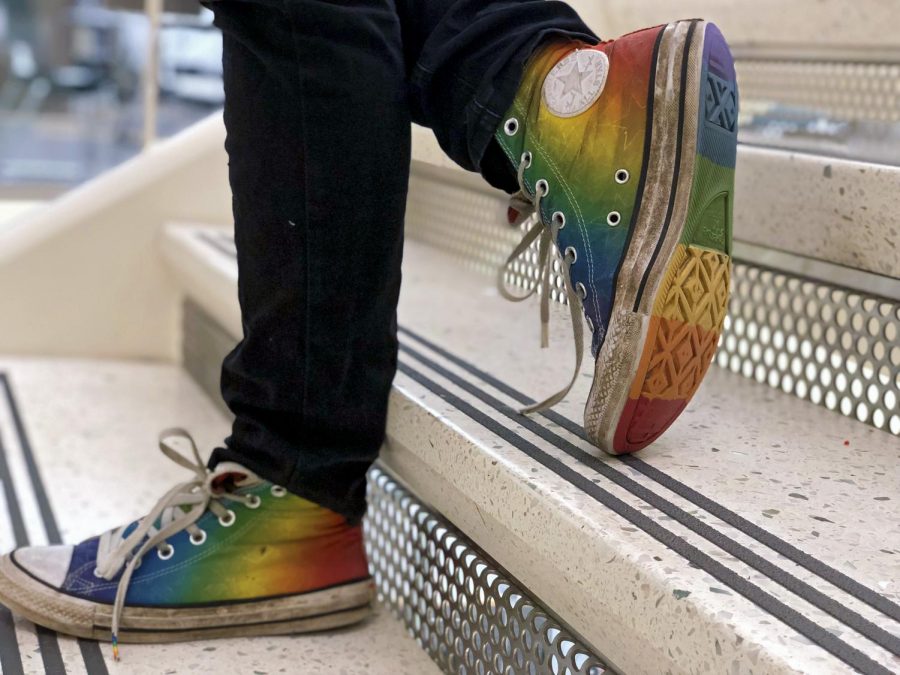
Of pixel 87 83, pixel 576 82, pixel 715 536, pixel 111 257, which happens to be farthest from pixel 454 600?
pixel 87 83

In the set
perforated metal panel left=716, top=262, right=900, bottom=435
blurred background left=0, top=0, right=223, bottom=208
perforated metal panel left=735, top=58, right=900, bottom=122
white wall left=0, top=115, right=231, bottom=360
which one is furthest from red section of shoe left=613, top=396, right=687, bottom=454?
blurred background left=0, top=0, right=223, bottom=208

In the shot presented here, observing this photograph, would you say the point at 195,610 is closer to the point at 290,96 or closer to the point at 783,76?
the point at 290,96

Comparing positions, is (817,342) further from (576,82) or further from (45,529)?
(45,529)

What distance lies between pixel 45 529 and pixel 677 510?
59cm

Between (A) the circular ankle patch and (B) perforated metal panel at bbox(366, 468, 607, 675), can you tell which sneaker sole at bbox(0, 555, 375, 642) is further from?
(A) the circular ankle patch

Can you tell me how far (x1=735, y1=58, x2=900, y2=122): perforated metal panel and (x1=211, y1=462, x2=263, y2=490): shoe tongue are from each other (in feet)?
2.28

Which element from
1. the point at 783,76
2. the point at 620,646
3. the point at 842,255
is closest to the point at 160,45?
the point at 783,76

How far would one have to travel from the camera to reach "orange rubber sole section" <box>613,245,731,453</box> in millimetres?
537

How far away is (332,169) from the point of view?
→ 2.02 feet

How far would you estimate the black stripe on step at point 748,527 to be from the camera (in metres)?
0.44

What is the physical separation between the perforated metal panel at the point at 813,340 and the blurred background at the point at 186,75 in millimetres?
107

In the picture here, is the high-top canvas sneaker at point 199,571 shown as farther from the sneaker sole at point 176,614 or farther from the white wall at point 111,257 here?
the white wall at point 111,257

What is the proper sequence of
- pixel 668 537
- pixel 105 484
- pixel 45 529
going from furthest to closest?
pixel 105 484 → pixel 45 529 → pixel 668 537

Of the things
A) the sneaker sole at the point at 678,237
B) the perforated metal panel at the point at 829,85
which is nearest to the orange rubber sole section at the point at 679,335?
the sneaker sole at the point at 678,237
